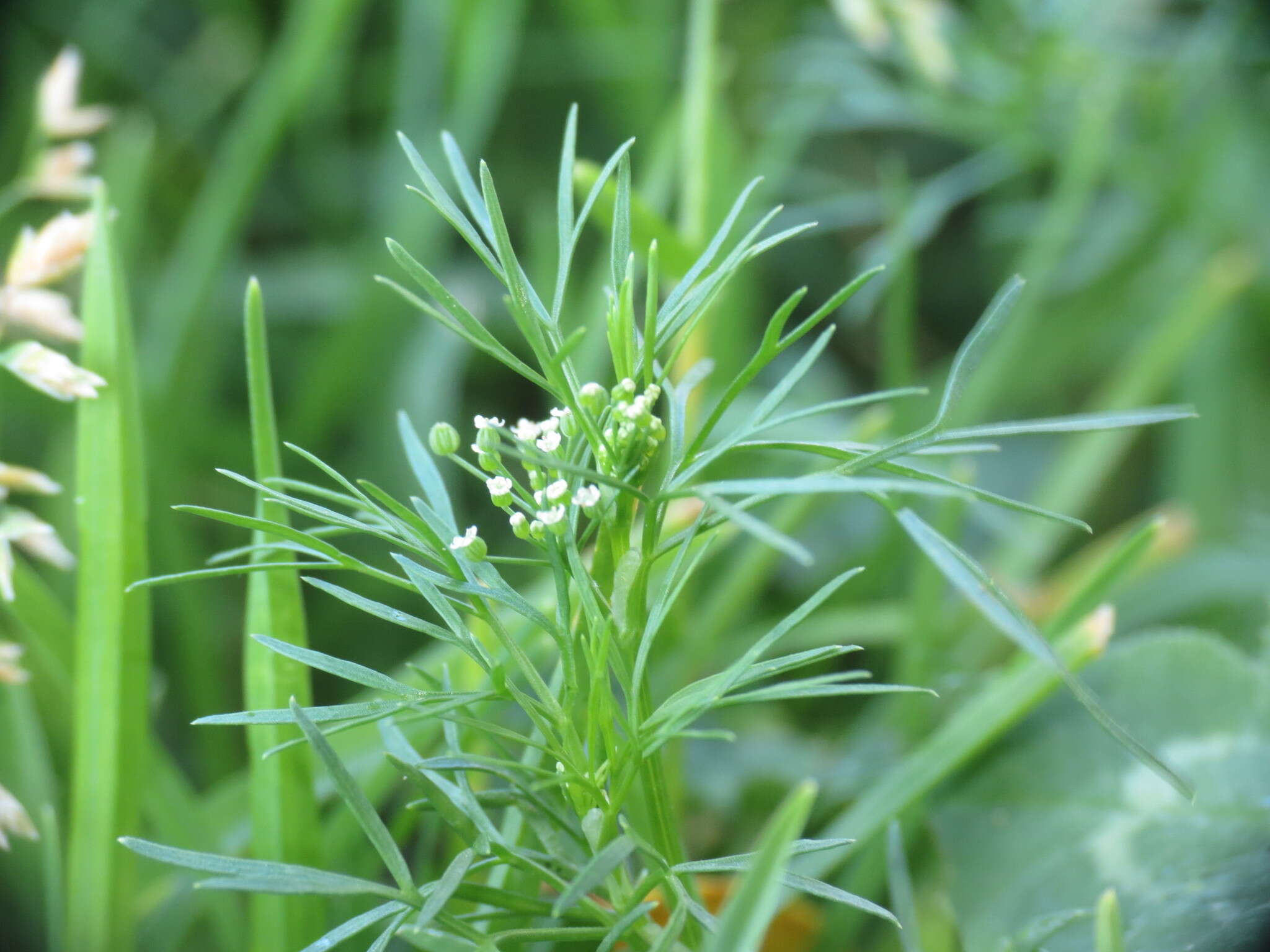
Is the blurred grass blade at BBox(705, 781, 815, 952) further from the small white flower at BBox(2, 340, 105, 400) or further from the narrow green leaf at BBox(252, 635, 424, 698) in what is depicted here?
the small white flower at BBox(2, 340, 105, 400)

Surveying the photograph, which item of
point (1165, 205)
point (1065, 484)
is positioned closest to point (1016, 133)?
point (1165, 205)

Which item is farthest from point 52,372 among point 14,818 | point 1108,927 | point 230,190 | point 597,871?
point 230,190

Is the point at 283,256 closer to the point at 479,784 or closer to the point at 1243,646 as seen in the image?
the point at 479,784

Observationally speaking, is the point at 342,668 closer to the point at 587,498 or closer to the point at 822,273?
the point at 587,498

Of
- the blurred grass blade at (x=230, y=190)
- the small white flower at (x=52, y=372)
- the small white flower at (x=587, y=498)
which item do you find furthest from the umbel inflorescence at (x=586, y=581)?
the blurred grass blade at (x=230, y=190)

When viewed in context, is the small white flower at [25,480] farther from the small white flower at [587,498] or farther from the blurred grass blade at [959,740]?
the blurred grass blade at [959,740]
